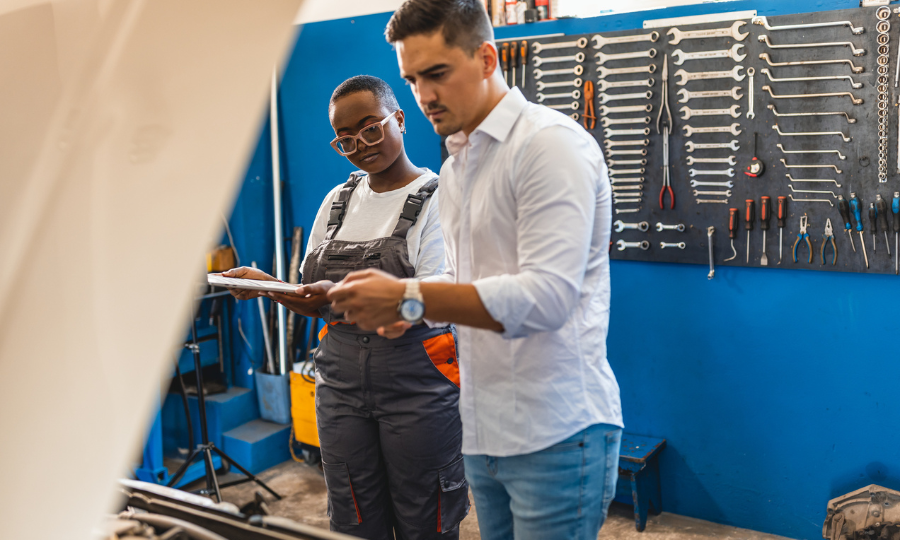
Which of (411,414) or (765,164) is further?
(765,164)

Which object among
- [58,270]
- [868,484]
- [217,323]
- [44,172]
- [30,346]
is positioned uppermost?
[44,172]

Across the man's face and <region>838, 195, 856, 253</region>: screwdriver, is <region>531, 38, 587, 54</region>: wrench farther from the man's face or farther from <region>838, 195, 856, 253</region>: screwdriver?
the man's face

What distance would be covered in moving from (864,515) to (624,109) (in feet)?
5.96

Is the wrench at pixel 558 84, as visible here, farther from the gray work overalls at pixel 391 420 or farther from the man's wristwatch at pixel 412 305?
the man's wristwatch at pixel 412 305

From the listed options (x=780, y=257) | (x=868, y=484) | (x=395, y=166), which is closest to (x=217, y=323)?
(x=395, y=166)

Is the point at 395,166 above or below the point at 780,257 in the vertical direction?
above

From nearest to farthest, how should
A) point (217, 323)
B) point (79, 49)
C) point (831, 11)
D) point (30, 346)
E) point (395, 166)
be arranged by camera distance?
point (30, 346) → point (79, 49) → point (395, 166) → point (831, 11) → point (217, 323)

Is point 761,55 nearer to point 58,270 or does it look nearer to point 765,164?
point 765,164

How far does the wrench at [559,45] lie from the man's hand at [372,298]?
2260 millimetres

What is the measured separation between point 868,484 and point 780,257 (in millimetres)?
938

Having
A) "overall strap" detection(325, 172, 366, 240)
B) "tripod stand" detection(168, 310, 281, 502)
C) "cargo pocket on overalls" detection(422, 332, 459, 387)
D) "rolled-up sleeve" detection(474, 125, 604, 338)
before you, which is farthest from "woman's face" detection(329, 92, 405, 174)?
"tripod stand" detection(168, 310, 281, 502)

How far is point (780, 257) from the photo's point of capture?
9.39ft

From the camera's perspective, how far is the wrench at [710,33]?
2822mm

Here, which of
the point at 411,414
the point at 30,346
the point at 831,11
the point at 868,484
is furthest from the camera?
the point at 868,484
